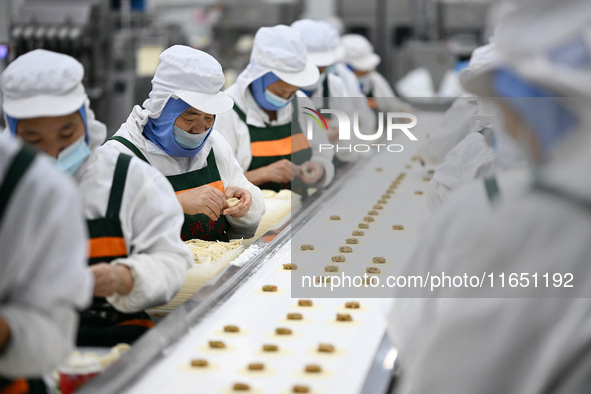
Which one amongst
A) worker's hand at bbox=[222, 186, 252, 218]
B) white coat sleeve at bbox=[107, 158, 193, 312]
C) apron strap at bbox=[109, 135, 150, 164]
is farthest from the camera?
worker's hand at bbox=[222, 186, 252, 218]

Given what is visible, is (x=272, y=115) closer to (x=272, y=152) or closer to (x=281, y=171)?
(x=272, y=152)

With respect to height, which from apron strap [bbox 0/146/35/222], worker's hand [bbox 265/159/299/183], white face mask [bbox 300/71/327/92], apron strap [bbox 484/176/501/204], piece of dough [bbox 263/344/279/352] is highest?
apron strap [bbox 0/146/35/222]

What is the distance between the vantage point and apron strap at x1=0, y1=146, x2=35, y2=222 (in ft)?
4.43

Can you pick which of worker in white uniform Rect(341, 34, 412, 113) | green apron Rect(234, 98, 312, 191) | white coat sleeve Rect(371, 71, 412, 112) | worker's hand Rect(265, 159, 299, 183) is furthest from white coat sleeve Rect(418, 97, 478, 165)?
white coat sleeve Rect(371, 71, 412, 112)

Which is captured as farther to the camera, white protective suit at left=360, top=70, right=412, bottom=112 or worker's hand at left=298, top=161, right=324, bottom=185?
white protective suit at left=360, top=70, right=412, bottom=112

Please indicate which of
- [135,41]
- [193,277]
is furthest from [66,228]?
[135,41]

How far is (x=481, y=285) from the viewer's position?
146 centimetres

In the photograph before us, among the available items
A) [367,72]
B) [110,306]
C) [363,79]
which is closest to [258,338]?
[110,306]

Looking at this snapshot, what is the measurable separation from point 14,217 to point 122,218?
685mm

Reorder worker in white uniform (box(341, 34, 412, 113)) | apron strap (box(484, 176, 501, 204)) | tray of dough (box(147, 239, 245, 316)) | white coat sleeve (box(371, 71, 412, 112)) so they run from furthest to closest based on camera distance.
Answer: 1. white coat sleeve (box(371, 71, 412, 112))
2. worker in white uniform (box(341, 34, 412, 113))
3. tray of dough (box(147, 239, 245, 316))
4. apron strap (box(484, 176, 501, 204))

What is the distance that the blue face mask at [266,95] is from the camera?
392 centimetres

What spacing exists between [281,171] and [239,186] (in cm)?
79

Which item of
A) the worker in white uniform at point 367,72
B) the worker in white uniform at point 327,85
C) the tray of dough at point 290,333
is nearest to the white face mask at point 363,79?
the worker in white uniform at point 367,72

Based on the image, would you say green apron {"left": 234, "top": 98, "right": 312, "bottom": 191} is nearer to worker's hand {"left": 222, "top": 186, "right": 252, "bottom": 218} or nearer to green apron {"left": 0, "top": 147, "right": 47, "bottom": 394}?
worker's hand {"left": 222, "top": 186, "right": 252, "bottom": 218}
